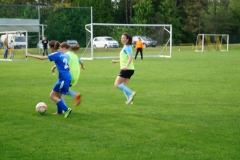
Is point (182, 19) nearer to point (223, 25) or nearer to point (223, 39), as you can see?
point (223, 25)

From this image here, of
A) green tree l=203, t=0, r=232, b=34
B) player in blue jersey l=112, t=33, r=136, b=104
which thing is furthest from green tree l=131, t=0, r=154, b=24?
player in blue jersey l=112, t=33, r=136, b=104

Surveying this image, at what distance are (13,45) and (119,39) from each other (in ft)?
29.2

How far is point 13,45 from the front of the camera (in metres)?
27.6

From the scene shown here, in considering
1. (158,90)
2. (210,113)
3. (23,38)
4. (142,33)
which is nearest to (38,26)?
(23,38)

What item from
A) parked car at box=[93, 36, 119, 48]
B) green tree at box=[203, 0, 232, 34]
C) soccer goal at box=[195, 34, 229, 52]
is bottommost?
soccer goal at box=[195, 34, 229, 52]

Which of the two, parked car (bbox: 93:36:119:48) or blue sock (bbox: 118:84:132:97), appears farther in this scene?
parked car (bbox: 93:36:119:48)

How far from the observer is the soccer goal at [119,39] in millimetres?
32750

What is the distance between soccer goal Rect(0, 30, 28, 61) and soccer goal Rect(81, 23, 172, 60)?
188 inches

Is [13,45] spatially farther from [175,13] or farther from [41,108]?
[175,13]

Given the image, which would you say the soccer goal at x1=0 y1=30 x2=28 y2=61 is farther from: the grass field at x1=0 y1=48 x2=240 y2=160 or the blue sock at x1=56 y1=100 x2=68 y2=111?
the blue sock at x1=56 y1=100 x2=68 y2=111

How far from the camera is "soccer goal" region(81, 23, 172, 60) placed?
107 feet

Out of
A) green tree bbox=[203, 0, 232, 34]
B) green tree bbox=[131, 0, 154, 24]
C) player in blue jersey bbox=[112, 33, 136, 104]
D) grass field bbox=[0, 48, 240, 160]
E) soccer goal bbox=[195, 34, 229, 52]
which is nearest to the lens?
grass field bbox=[0, 48, 240, 160]

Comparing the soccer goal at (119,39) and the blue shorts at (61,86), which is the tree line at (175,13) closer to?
the soccer goal at (119,39)

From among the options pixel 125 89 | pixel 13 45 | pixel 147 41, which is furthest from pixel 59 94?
pixel 147 41
